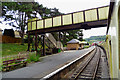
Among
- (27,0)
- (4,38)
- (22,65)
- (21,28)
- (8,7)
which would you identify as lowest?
(22,65)

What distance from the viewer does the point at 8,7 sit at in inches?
555

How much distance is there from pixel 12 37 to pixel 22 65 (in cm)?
1948

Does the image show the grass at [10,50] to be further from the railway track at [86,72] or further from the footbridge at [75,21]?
the railway track at [86,72]

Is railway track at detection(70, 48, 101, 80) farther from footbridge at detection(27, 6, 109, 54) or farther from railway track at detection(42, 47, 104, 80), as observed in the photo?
footbridge at detection(27, 6, 109, 54)

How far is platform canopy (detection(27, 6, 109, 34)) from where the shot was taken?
10488 millimetres

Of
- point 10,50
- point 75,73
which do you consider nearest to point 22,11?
point 10,50

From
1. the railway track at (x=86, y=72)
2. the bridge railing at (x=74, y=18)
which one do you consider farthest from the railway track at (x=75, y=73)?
the bridge railing at (x=74, y=18)

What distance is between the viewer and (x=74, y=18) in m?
12.1

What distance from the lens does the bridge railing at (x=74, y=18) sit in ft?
34.3

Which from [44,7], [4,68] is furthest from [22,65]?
[44,7]

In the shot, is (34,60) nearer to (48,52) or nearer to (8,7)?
(48,52)

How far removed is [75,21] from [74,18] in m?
0.43

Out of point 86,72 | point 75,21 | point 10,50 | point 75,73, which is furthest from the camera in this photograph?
point 10,50

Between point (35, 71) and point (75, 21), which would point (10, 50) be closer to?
point (35, 71)
